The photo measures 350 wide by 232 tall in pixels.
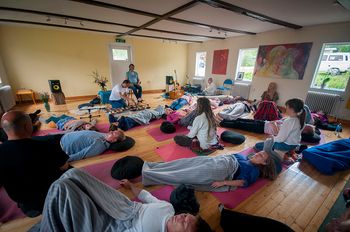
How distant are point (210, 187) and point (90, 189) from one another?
55.6 inches

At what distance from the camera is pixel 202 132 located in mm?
2672

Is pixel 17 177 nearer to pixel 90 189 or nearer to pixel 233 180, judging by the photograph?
→ pixel 90 189

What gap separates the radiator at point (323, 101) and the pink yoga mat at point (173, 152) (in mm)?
4485

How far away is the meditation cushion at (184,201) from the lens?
1.55 m

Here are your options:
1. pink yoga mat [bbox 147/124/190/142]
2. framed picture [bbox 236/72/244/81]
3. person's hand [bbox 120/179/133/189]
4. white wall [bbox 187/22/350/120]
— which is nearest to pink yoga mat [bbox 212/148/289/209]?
person's hand [bbox 120/179/133/189]

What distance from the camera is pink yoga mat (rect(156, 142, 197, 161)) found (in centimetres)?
263

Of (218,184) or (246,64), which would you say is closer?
(218,184)

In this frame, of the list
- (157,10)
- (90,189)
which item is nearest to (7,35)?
(157,10)

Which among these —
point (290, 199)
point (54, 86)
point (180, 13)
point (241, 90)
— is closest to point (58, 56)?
point (54, 86)

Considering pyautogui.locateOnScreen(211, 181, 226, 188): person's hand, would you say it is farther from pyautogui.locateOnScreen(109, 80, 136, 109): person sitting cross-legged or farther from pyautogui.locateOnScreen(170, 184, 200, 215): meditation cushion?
pyautogui.locateOnScreen(109, 80, 136, 109): person sitting cross-legged

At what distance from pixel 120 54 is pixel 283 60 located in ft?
21.9

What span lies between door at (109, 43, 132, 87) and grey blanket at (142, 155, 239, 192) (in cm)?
654

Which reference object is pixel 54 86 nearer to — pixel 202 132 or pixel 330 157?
pixel 202 132

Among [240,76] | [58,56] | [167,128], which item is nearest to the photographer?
[167,128]
